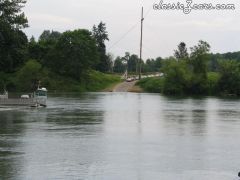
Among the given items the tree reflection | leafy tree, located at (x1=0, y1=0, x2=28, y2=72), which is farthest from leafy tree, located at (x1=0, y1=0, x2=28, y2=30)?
the tree reflection

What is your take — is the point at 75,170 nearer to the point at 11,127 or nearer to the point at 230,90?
the point at 11,127

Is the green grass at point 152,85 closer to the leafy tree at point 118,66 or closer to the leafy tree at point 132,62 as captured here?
the leafy tree at point 118,66

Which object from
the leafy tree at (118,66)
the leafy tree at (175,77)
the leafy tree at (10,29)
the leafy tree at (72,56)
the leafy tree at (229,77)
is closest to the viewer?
the leafy tree at (10,29)

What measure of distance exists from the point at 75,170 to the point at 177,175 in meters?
3.09

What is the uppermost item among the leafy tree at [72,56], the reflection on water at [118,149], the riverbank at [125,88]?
the leafy tree at [72,56]

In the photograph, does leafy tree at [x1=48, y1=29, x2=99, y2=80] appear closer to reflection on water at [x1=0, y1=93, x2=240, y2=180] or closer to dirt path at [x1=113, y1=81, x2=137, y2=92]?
dirt path at [x1=113, y1=81, x2=137, y2=92]

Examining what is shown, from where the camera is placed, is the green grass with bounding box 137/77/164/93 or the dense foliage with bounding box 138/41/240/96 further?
the green grass with bounding box 137/77/164/93

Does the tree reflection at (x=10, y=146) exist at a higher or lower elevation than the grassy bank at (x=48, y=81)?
lower

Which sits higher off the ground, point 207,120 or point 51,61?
point 51,61

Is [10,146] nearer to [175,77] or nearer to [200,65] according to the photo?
[175,77]

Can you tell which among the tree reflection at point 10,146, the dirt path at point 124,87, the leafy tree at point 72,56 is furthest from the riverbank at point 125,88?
the tree reflection at point 10,146

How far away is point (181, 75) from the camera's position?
10394 centimetres

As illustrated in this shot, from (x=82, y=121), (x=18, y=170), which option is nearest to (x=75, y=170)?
(x=18, y=170)

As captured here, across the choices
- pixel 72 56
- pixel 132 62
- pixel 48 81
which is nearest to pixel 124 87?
pixel 72 56
